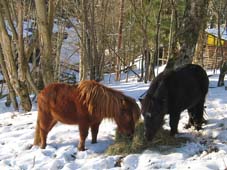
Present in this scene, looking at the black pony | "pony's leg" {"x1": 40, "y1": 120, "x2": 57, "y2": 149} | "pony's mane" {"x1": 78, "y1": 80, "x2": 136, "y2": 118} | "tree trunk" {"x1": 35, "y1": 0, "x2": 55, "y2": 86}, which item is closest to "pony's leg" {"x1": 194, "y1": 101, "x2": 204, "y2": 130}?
the black pony

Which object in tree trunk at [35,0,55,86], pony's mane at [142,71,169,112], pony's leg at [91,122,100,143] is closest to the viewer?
pony's mane at [142,71,169,112]

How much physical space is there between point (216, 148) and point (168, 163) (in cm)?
79

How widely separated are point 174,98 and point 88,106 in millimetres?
1262

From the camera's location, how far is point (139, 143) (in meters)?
5.62

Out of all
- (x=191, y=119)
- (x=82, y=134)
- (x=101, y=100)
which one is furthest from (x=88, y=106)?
(x=191, y=119)

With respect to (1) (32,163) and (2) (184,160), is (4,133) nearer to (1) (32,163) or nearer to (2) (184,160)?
(1) (32,163)

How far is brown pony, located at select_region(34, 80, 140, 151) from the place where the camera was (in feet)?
18.9

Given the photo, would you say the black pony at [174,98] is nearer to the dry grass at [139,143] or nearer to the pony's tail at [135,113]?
the dry grass at [139,143]

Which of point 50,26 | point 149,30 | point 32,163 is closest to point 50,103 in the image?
point 32,163

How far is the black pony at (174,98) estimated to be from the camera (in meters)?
5.48

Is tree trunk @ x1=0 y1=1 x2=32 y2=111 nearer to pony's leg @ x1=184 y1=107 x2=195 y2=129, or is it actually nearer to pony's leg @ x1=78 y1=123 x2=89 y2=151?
pony's leg @ x1=78 y1=123 x2=89 y2=151

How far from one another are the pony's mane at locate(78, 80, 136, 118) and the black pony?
451 mm

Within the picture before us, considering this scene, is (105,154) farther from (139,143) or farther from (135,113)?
(135,113)

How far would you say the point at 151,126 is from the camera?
5.53m
